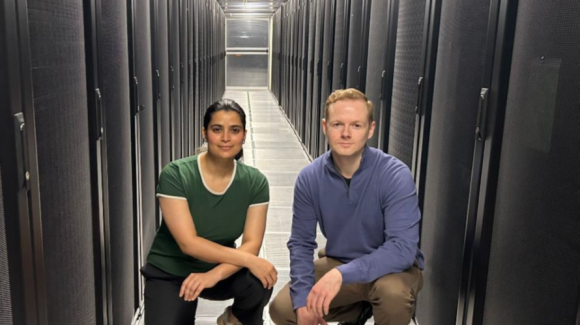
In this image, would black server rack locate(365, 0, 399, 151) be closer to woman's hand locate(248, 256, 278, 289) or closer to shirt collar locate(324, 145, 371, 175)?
shirt collar locate(324, 145, 371, 175)

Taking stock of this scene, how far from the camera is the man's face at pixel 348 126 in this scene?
71.2 inches

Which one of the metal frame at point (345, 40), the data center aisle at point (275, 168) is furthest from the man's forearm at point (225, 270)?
the metal frame at point (345, 40)

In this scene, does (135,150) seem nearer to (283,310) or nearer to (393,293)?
(283,310)

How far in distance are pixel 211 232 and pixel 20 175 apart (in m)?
1.06

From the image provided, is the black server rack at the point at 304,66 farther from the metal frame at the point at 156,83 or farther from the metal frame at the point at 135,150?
the metal frame at the point at 135,150

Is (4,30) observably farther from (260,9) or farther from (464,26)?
(260,9)

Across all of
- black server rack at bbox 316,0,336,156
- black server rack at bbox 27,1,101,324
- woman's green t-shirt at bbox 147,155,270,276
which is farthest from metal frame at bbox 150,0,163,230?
black server rack at bbox 316,0,336,156

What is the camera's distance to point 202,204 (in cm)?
199

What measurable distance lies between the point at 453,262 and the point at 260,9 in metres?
15.0

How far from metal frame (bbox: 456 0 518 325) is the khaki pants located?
0.60 feet

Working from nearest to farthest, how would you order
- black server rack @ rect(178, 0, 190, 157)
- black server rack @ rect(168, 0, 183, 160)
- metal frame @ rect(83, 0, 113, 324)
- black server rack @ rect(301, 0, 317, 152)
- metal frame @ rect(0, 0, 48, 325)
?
metal frame @ rect(0, 0, 48, 325), metal frame @ rect(83, 0, 113, 324), black server rack @ rect(168, 0, 183, 160), black server rack @ rect(178, 0, 190, 157), black server rack @ rect(301, 0, 317, 152)

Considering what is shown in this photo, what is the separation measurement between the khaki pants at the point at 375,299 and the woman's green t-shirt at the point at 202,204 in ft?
1.08

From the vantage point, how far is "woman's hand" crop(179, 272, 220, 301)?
1900mm

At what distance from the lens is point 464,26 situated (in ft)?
6.13
